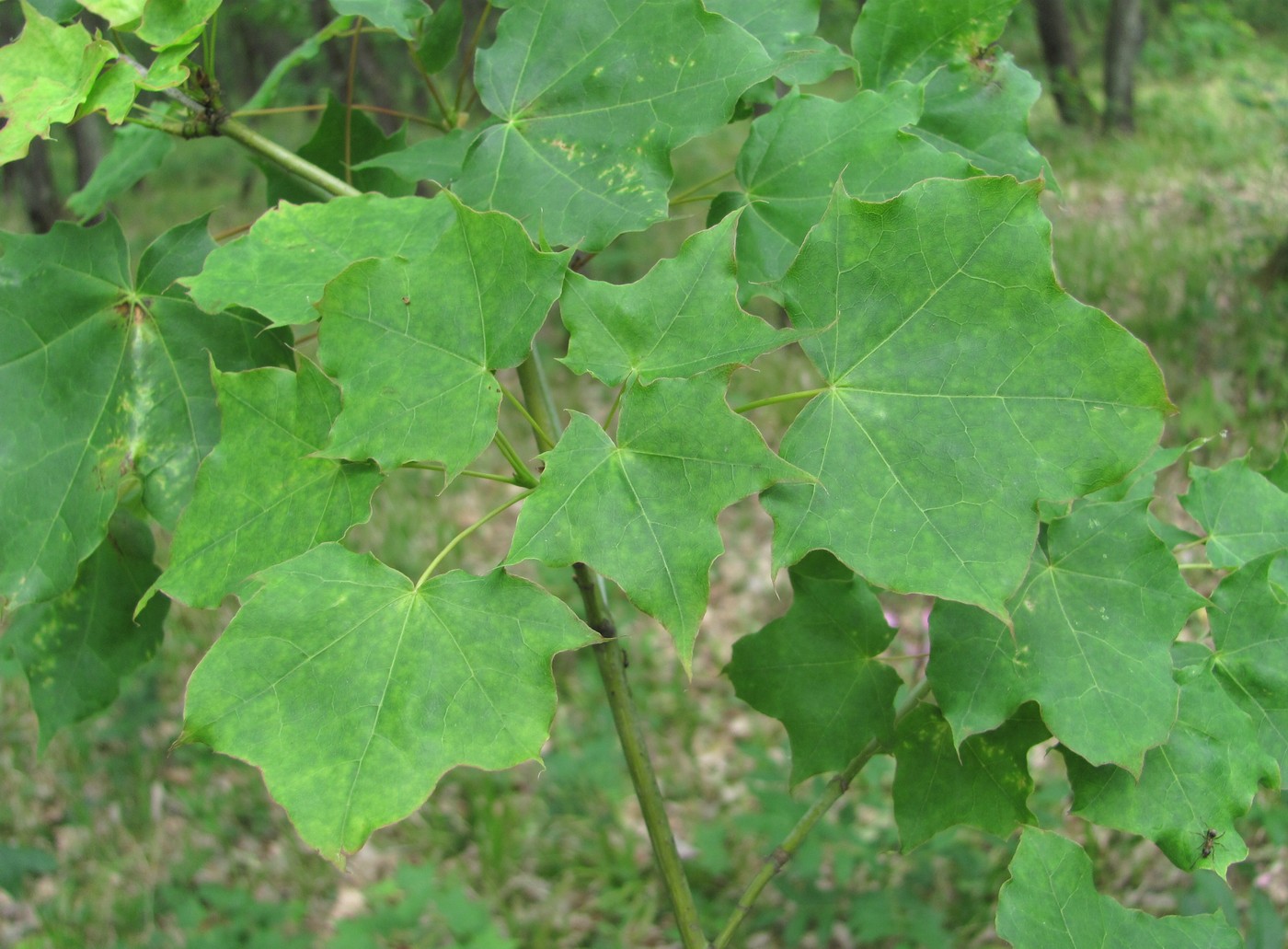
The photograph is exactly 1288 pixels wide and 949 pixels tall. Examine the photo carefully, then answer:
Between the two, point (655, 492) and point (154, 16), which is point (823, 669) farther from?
point (154, 16)

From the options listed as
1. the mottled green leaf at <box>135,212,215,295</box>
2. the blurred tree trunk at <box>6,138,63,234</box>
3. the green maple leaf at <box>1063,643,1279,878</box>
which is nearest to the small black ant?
the green maple leaf at <box>1063,643,1279,878</box>

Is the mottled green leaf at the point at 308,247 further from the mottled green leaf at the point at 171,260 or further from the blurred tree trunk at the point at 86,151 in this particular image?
the blurred tree trunk at the point at 86,151

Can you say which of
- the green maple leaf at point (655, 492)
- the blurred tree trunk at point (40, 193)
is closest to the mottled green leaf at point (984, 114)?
the green maple leaf at point (655, 492)

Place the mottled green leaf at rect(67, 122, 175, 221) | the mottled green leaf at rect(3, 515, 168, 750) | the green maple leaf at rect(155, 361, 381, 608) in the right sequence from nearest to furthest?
1. the green maple leaf at rect(155, 361, 381, 608)
2. the mottled green leaf at rect(3, 515, 168, 750)
3. the mottled green leaf at rect(67, 122, 175, 221)

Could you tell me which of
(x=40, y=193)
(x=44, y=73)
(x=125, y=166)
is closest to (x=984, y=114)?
(x=44, y=73)

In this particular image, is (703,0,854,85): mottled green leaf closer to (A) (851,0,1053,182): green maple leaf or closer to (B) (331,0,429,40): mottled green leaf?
(A) (851,0,1053,182): green maple leaf

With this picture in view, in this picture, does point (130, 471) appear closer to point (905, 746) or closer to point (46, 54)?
point (46, 54)

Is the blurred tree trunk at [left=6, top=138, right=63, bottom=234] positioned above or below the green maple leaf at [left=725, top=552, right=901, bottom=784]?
below
